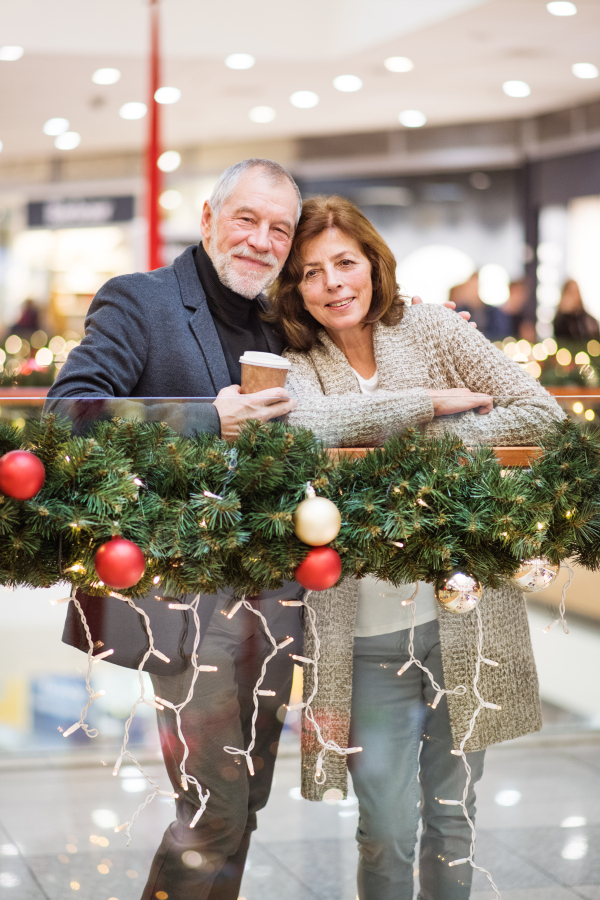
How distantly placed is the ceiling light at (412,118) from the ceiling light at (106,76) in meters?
3.79

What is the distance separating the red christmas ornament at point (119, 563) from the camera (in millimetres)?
1235

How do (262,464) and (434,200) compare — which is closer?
(262,464)

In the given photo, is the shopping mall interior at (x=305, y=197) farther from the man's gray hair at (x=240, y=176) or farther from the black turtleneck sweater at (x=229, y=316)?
the man's gray hair at (x=240, y=176)

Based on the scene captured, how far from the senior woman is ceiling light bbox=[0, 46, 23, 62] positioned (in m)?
7.41

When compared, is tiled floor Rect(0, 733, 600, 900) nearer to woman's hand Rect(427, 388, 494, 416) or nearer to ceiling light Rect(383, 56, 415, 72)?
woman's hand Rect(427, 388, 494, 416)

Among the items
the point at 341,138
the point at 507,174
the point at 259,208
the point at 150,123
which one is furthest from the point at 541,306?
the point at 259,208

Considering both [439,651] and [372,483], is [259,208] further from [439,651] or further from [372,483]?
[439,651]

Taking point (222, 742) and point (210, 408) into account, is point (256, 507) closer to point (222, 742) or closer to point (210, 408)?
point (210, 408)

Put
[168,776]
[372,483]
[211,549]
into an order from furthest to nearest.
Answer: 1. [168,776]
2. [372,483]
3. [211,549]

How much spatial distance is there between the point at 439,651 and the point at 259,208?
97 cm

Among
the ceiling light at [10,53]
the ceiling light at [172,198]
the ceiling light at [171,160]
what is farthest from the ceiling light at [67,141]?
the ceiling light at [10,53]

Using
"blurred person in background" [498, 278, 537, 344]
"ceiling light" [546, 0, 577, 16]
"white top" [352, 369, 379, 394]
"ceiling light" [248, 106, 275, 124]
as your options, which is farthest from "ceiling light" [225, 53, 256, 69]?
"white top" [352, 369, 379, 394]

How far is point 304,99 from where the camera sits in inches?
405

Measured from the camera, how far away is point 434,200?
40.5ft
